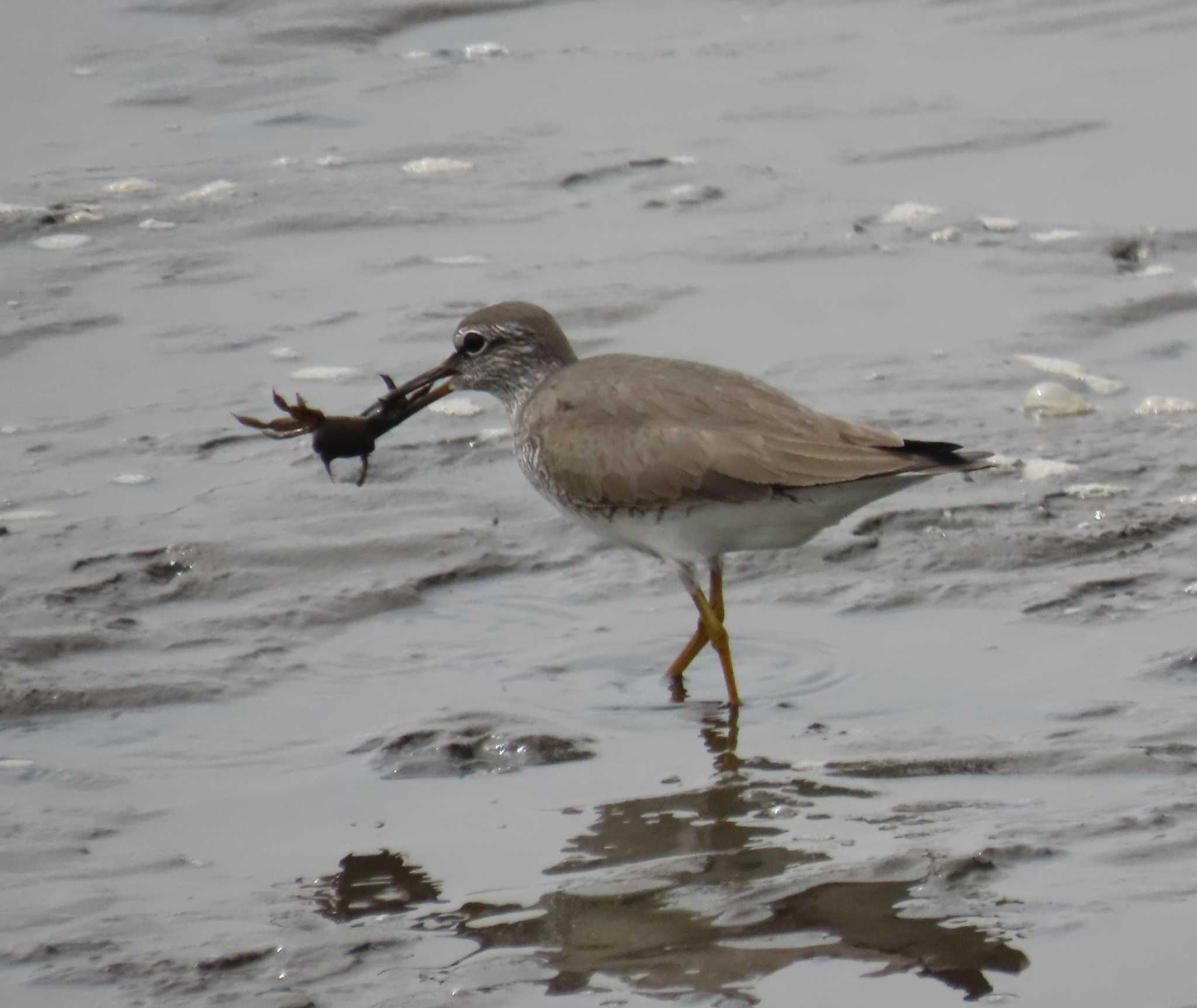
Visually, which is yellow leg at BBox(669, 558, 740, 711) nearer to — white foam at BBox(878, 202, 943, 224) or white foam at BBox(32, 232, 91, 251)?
white foam at BBox(878, 202, 943, 224)

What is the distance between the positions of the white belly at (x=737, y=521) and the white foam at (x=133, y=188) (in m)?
5.03

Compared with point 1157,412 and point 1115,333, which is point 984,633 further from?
point 1115,333

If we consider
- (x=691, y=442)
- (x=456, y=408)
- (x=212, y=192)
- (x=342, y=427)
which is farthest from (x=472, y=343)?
(x=212, y=192)

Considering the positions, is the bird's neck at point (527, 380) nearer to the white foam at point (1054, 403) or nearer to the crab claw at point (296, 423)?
the crab claw at point (296, 423)

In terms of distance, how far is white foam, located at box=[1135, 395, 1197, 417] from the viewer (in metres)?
7.24

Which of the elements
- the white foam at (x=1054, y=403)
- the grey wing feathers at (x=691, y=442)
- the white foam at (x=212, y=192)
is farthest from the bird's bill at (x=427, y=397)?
the white foam at (x=212, y=192)

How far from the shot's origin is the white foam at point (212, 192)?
33.1 feet

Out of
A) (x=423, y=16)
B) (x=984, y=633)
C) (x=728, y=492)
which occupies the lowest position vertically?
(x=984, y=633)

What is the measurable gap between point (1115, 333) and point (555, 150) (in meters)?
3.70

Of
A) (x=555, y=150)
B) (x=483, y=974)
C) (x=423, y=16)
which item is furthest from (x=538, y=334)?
(x=423, y=16)

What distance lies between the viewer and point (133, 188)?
10.3m

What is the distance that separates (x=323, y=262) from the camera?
A: 933 centimetres

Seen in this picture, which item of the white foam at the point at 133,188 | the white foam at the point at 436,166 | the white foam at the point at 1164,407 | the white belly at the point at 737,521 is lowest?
the white foam at the point at 1164,407

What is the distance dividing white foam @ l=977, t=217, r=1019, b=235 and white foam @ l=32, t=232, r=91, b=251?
413 centimetres
